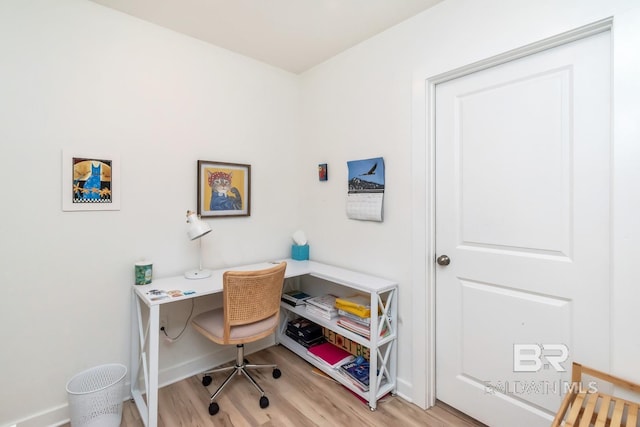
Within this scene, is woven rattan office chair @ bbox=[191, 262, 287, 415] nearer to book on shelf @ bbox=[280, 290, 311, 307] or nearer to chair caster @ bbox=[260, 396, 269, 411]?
chair caster @ bbox=[260, 396, 269, 411]

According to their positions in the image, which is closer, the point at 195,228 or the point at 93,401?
the point at 93,401

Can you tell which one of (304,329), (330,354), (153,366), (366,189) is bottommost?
(330,354)

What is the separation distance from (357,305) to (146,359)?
52.2 inches

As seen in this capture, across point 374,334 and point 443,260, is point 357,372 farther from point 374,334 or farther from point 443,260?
point 443,260

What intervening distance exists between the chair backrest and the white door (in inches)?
41.1

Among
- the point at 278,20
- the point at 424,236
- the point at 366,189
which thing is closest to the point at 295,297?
the point at 366,189

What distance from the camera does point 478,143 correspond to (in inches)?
67.4

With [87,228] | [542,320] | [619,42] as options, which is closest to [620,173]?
[619,42]

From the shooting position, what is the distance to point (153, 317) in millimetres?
1640

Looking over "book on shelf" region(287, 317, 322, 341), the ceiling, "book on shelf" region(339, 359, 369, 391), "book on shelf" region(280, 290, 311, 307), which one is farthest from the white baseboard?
the ceiling

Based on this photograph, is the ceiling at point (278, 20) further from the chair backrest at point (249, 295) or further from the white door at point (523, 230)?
the chair backrest at point (249, 295)

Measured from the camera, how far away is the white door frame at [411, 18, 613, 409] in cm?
188

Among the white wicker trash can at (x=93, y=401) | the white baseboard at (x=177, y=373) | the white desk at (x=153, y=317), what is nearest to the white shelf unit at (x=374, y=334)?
the white desk at (x=153, y=317)

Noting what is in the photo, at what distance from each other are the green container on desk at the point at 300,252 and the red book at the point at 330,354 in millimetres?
729
